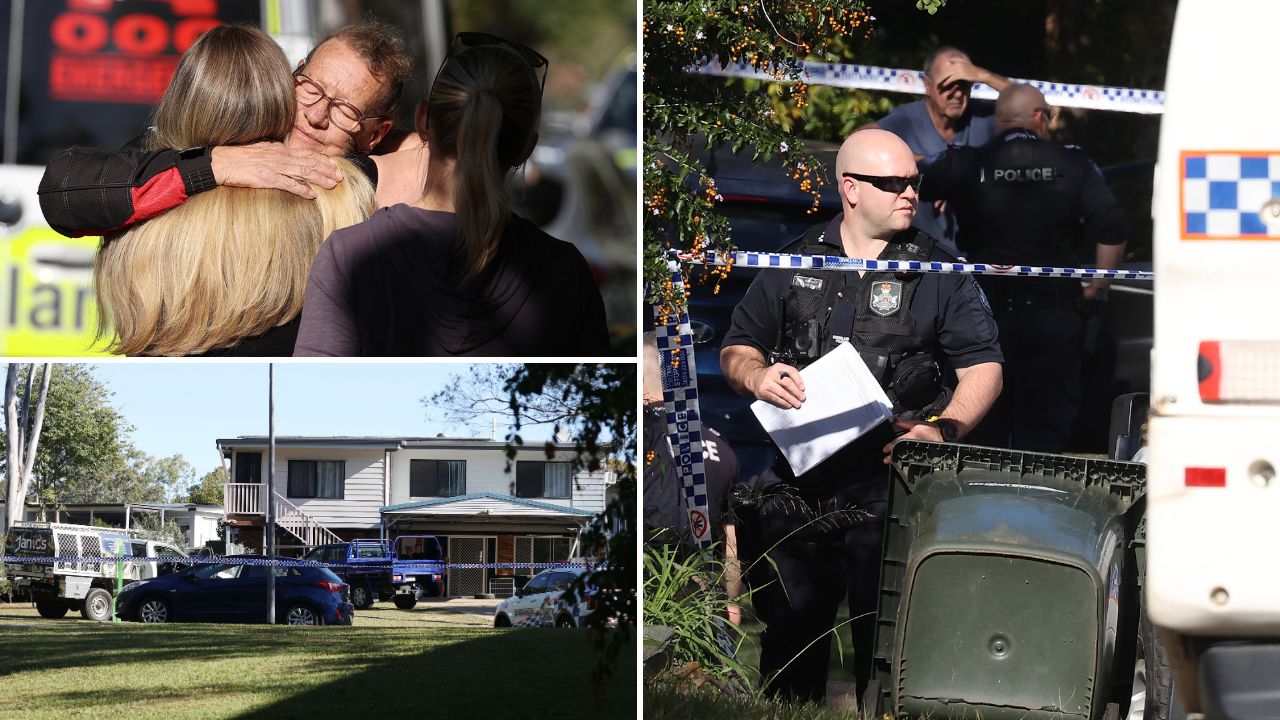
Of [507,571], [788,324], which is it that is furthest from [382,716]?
[788,324]

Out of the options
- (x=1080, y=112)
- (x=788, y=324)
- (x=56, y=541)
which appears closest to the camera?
(x=56, y=541)

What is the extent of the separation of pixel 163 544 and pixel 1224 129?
287 centimetres

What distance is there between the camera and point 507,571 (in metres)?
3.99

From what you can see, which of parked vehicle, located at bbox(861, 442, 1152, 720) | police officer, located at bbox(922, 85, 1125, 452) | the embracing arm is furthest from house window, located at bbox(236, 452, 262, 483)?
police officer, located at bbox(922, 85, 1125, 452)

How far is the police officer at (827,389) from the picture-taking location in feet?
18.1

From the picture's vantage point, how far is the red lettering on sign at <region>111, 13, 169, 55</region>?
407 centimetres

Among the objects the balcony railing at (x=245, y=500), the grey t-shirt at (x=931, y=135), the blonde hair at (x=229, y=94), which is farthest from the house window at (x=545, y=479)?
the grey t-shirt at (x=931, y=135)

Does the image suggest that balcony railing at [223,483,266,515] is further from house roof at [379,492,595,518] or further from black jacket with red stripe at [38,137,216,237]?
black jacket with red stripe at [38,137,216,237]

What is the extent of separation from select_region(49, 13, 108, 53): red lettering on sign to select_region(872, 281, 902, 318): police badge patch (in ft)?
9.49

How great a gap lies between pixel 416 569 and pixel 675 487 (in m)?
1.74

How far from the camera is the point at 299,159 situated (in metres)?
3.85

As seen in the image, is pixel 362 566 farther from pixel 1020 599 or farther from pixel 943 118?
pixel 943 118

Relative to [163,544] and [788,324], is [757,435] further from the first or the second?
[163,544]

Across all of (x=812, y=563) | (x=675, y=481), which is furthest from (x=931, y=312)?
(x=675, y=481)
